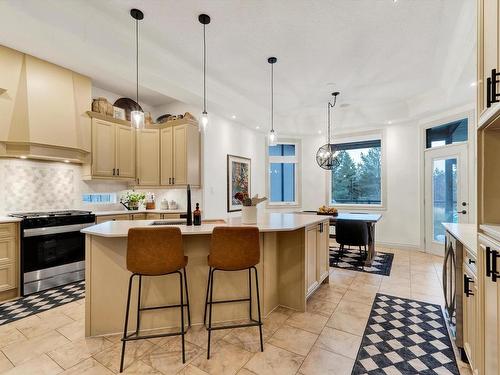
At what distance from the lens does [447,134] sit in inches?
195

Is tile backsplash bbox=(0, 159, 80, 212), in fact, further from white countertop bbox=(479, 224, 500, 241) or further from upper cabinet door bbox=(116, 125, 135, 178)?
white countertop bbox=(479, 224, 500, 241)

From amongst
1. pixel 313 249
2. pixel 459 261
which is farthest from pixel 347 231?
pixel 459 261

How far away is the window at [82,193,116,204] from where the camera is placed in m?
4.41

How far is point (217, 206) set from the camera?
5.15 meters

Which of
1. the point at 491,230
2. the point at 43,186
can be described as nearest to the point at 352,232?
the point at 491,230

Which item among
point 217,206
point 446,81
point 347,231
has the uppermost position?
point 446,81

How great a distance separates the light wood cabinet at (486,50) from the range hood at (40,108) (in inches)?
175

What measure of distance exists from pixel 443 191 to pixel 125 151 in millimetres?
6039

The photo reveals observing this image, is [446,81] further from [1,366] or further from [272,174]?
[1,366]

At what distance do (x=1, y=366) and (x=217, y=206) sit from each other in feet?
11.7

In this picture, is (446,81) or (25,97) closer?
(25,97)

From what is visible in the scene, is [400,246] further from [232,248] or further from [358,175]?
[232,248]

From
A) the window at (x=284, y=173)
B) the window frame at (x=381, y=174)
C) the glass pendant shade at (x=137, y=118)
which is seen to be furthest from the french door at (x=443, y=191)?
the glass pendant shade at (x=137, y=118)

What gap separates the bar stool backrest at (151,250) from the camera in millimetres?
1970
